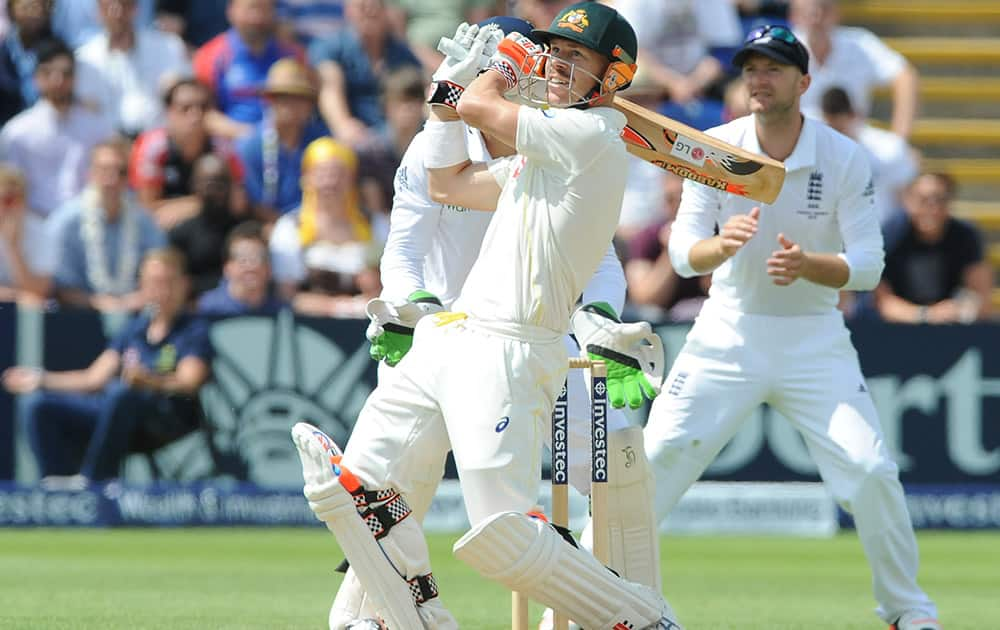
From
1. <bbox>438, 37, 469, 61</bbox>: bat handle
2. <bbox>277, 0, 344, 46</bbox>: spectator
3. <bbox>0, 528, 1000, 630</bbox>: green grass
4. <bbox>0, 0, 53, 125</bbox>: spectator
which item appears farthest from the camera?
<bbox>277, 0, 344, 46</bbox>: spectator

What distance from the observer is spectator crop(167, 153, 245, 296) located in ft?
37.5

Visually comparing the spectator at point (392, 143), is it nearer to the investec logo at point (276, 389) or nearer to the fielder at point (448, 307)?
the investec logo at point (276, 389)

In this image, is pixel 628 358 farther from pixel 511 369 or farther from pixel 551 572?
pixel 551 572

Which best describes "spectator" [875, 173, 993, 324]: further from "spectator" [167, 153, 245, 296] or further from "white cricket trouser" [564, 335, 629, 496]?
"white cricket trouser" [564, 335, 629, 496]

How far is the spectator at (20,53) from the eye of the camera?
12.9m

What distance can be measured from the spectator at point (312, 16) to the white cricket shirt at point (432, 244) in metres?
8.08

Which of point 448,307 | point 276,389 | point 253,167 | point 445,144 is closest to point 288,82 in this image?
point 253,167

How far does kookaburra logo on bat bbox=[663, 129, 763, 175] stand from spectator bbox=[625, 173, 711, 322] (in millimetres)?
5610

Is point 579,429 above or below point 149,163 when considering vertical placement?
below

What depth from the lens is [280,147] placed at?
40.0 feet

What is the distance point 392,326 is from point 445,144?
633 millimetres

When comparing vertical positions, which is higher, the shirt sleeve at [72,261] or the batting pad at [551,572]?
the shirt sleeve at [72,261]

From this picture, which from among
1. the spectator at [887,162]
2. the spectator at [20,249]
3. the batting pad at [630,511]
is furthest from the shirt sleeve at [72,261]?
the batting pad at [630,511]

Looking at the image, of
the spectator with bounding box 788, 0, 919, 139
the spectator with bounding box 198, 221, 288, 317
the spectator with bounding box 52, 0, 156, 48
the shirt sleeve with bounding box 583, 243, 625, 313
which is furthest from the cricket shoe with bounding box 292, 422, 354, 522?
the spectator with bounding box 52, 0, 156, 48
